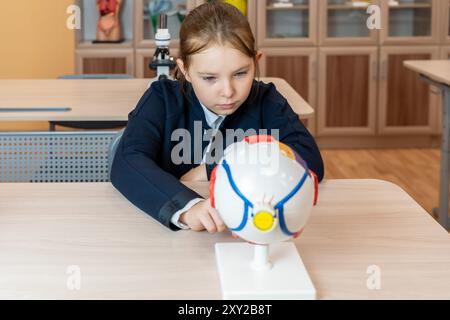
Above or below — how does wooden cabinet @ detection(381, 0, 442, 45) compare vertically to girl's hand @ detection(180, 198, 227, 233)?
above

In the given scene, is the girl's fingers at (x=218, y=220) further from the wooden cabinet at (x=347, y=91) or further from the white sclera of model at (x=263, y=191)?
the wooden cabinet at (x=347, y=91)

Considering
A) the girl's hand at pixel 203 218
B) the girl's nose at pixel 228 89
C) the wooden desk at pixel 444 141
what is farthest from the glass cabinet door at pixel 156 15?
the girl's hand at pixel 203 218

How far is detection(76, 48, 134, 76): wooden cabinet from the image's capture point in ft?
15.1

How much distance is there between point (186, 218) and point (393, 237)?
1.04 ft

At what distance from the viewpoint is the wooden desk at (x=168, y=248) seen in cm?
97

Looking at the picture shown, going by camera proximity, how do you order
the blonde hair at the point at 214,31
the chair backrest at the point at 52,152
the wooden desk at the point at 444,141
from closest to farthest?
the blonde hair at the point at 214,31, the chair backrest at the point at 52,152, the wooden desk at the point at 444,141

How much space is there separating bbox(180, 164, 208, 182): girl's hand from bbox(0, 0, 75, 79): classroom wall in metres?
3.35

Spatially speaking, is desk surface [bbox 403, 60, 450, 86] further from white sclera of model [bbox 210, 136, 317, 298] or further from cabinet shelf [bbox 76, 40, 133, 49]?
white sclera of model [bbox 210, 136, 317, 298]

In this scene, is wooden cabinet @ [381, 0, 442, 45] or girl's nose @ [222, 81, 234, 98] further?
wooden cabinet @ [381, 0, 442, 45]

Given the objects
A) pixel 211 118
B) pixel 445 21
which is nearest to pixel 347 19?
pixel 445 21

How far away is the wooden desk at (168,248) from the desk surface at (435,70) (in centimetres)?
175

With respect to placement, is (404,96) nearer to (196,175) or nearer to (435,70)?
(435,70)

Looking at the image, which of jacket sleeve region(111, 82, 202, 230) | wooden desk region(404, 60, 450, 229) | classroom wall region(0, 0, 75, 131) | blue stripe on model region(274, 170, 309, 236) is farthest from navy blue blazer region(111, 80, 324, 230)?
classroom wall region(0, 0, 75, 131)
